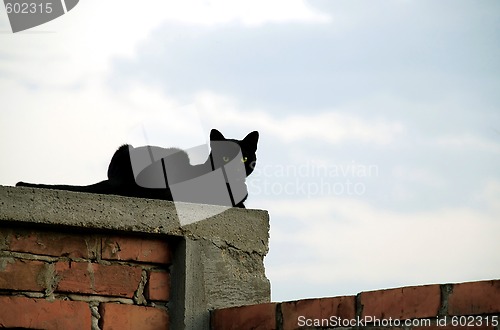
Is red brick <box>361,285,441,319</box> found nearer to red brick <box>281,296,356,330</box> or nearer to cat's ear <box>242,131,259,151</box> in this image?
red brick <box>281,296,356,330</box>

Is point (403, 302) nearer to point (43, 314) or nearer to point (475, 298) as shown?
point (475, 298)

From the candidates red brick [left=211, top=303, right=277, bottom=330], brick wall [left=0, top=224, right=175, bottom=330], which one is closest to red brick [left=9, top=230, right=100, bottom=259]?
brick wall [left=0, top=224, right=175, bottom=330]

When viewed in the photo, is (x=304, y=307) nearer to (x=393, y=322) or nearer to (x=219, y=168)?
(x=393, y=322)

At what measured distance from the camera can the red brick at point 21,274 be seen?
2.31 metres

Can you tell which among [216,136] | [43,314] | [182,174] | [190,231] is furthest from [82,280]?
[216,136]

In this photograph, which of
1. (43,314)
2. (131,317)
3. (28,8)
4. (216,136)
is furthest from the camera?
(216,136)

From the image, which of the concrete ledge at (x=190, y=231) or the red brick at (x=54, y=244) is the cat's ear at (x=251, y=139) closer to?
the concrete ledge at (x=190, y=231)

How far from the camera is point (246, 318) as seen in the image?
233cm

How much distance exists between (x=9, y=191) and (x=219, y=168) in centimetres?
235

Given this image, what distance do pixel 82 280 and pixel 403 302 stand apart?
1004 millimetres

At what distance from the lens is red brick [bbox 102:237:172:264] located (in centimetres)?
245

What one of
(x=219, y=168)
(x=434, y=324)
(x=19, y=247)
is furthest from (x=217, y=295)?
(x=219, y=168)

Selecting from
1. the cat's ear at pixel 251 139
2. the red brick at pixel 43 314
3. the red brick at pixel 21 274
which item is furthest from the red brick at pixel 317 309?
the cat's ear at pixel 251 139

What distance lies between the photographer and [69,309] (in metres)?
2.36
